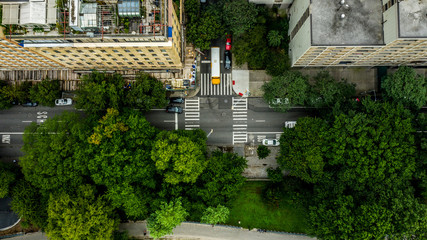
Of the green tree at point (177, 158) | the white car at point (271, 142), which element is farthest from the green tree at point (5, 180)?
the white car at point (271, 142)

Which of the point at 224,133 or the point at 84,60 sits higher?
the point at 84,60

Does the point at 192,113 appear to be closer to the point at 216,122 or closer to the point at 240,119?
the point at 216,122

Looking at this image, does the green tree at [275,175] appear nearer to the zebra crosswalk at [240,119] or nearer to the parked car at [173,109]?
the zebra crosswalk at [240,119]

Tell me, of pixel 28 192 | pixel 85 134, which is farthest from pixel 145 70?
pixel 28 192

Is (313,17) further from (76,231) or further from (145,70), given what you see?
(76,231)

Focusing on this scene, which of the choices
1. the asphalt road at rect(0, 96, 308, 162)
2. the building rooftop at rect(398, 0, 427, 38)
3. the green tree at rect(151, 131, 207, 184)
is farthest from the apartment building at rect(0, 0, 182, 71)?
the building rooftop at rect(398, 0, 427, 38)

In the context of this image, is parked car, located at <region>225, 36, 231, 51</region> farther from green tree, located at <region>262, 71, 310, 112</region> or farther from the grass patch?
the grass patch

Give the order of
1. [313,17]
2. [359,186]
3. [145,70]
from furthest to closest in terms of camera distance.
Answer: [145,70] → [359,186] → [313,17]
